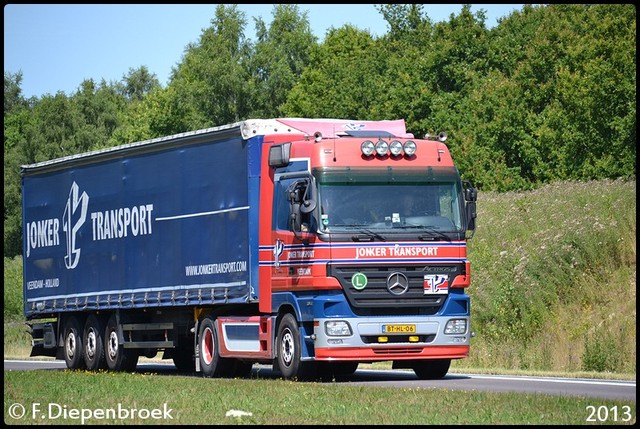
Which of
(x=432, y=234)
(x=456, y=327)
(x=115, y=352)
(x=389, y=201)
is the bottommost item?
(x=115, y=352)

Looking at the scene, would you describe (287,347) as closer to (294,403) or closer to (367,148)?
(367,148)

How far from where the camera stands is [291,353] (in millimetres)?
21859

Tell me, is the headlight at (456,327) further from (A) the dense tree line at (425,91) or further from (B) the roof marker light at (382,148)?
(A) the dense tree line at (425,91)

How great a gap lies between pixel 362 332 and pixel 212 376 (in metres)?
3.81

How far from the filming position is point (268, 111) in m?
104

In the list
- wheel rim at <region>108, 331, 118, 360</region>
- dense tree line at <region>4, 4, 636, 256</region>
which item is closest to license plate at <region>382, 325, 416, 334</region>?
wheel rim at <region>108, 331, 118, 360</region>

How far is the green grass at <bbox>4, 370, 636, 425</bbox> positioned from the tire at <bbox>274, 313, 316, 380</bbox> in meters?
1.04

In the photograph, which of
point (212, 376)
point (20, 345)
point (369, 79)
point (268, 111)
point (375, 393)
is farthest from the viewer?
point (268, 111)

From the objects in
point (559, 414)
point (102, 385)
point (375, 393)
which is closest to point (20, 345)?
point (102, 385)

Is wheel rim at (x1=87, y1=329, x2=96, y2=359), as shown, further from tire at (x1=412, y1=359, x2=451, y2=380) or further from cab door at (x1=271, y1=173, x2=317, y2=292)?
tire at (x1=412, y1=359, x2=451, y2=380)

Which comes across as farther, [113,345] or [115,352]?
[113,345]

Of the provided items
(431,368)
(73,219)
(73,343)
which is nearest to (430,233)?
(431,368)

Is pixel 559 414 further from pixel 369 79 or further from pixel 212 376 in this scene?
pixel 369 79

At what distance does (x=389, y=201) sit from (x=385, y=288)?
133 cm
